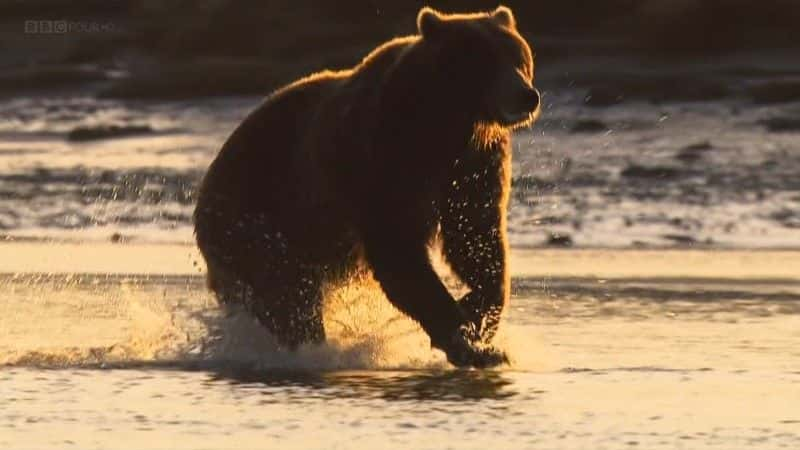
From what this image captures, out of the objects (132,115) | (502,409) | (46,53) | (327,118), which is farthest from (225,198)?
(46,53)

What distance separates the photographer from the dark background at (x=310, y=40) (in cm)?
2564

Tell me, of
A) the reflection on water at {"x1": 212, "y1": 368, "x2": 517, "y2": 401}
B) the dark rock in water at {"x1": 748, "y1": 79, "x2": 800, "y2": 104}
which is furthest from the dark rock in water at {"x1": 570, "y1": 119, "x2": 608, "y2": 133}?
the reflection on water at {"x1": 212, "y1": 368, "x2": 517, "y2": 401}

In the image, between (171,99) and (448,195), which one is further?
(171,99)

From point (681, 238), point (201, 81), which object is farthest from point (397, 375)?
point (201, 81)

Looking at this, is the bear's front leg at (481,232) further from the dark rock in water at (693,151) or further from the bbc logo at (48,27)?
the bbc logo at (48,27)

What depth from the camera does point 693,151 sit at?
17234 mm

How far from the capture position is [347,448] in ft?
21.2

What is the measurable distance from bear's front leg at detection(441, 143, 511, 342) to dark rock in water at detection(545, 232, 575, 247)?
398 cm

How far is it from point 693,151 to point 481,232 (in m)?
9.11

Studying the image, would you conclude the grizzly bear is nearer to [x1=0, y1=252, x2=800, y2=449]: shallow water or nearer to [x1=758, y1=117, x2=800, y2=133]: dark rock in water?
[x1=0, y1=252, x2=800, y2=449]: shallow water

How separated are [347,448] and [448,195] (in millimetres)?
1918

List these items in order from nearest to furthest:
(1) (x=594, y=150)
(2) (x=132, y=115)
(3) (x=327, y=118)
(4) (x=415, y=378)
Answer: (4) (x=415, y=378) < (3) (x=327, y=118) < (1) (x=594, y=150) < (2) (x=132, y=115)

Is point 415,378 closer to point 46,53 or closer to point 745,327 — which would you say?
point 745,327

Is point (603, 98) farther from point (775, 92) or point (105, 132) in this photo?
point (105, 132)
